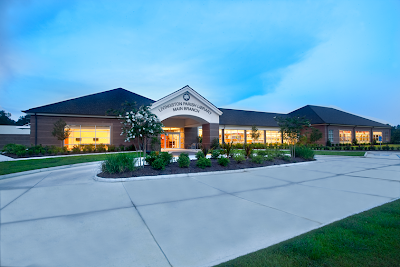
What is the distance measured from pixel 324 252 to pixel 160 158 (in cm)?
868

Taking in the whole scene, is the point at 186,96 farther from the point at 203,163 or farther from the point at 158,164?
the point at 158,164

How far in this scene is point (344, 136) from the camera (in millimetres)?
39031

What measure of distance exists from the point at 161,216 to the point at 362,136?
48995mm

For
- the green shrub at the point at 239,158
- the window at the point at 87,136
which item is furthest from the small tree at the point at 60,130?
the green shrub at the point at 239,158

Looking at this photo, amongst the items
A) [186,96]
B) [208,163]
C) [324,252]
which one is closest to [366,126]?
[186,96]

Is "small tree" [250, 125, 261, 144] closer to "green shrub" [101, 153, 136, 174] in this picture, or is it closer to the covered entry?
the covered entry

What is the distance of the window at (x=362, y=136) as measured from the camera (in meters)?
41.4

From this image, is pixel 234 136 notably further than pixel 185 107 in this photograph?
Yes

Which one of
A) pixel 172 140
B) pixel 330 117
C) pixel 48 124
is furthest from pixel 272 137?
pixel 48 124

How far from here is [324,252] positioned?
3.27m

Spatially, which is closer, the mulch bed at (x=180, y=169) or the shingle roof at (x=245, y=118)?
the mulch bed at (x=180, y=169)

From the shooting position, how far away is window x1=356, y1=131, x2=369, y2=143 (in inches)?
1629

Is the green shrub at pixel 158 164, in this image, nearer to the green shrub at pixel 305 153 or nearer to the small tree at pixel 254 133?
the green shrub at pixel 305 153

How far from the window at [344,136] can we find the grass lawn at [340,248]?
1562 inches
